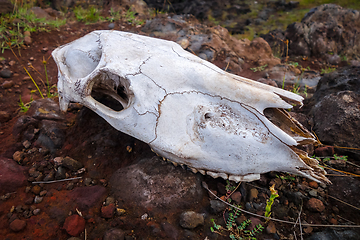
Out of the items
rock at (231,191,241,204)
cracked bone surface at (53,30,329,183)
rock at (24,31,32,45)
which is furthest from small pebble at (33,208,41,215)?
rock at (24,31,32,45)

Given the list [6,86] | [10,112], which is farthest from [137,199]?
[6,86]

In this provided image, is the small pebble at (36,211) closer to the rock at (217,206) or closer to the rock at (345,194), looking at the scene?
the rock at (217,206)

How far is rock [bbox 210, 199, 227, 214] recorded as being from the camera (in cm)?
172

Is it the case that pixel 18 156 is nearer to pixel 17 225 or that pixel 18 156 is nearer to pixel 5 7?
pixel 17 225

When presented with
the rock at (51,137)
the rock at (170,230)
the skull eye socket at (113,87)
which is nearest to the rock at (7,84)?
the rock at (51,137)

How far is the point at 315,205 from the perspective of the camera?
5.64ft

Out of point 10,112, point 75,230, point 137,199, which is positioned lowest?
point 10,112

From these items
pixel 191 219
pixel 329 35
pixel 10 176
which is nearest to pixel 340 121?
pixel 191 219

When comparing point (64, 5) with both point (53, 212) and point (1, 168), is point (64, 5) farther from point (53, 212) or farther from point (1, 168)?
point (53, 212)

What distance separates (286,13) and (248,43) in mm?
A: 5506

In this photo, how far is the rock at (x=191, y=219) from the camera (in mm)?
1609

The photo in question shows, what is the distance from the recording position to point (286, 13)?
9.00 meters

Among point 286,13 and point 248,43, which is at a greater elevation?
point 286,13

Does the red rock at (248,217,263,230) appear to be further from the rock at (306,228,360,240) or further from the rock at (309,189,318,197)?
the rock at (309,189,318,197)
